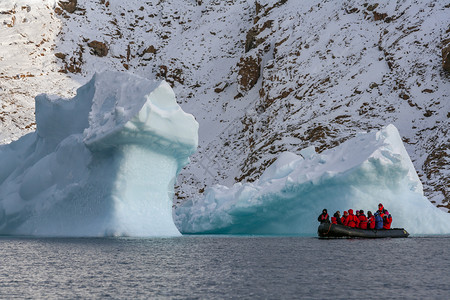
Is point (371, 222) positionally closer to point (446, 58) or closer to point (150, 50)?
point (446, 58)

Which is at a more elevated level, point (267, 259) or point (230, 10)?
point (230, 10)

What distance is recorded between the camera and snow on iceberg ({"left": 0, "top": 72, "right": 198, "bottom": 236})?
2150 cm

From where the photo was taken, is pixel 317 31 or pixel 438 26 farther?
pixel 317 31

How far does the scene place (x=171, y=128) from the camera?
22.2m

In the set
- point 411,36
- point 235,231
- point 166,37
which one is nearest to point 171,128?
point 235,231

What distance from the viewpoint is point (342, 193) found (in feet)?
86.2

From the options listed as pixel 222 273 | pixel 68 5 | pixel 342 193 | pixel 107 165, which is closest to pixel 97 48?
pixel 68 5

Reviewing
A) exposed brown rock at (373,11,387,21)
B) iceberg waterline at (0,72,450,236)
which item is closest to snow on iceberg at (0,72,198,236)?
iceberg waterline at (0,72,450,236)

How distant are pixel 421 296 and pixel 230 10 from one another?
79.2 meters

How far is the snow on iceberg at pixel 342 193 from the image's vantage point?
2562 centimetres

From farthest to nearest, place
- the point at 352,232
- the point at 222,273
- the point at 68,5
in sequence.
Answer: the point at 68,5 < the point at 352,232 < the point at 222,273

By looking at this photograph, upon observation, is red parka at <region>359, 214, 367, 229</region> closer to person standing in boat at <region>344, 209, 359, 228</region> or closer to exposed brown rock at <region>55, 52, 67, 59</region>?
person standing in boat at <region>344, 209, 359, 228</region>

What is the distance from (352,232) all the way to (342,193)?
9.93ft

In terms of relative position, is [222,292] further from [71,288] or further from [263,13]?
[263,13]
